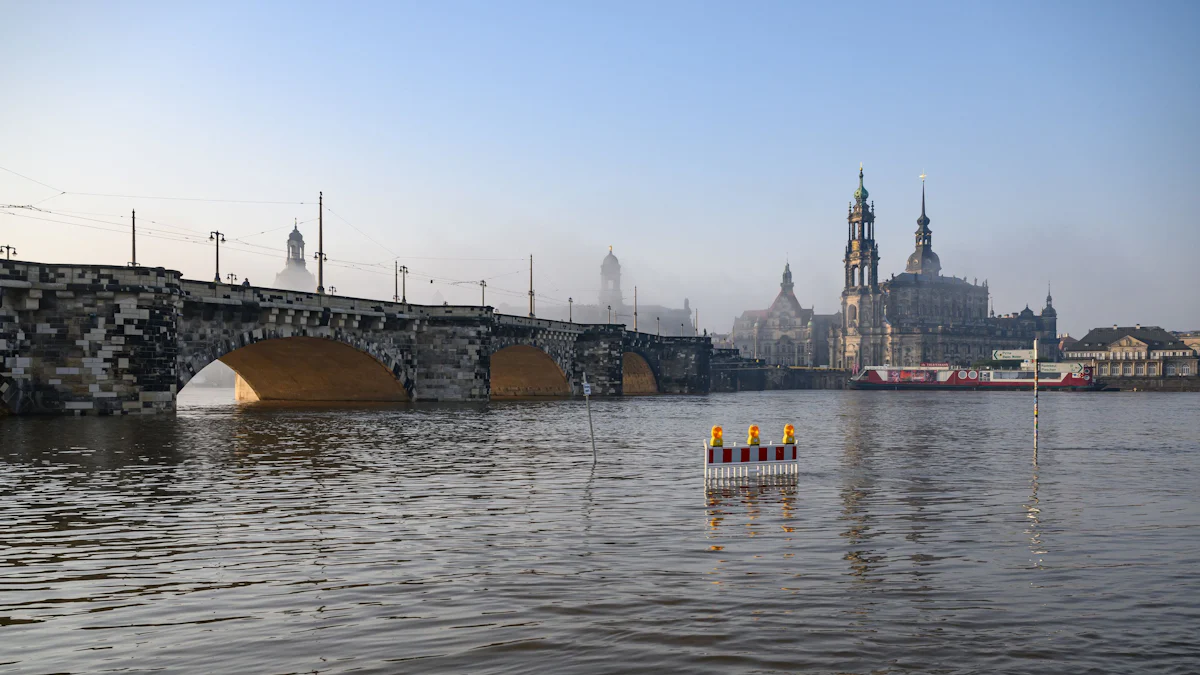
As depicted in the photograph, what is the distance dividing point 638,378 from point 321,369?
70311mm

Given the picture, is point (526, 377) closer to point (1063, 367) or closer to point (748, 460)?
point (748, 460)

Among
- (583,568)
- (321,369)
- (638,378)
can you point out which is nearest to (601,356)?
(638,378)

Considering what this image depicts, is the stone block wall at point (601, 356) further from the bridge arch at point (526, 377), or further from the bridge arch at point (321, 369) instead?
the bridge arch at point (321, 369)

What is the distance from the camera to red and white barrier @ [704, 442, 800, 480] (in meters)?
27.0

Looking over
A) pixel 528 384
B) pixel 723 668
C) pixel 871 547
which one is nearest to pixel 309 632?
pixel 723 668

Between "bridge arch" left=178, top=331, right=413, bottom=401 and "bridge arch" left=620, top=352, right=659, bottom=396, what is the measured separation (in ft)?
199

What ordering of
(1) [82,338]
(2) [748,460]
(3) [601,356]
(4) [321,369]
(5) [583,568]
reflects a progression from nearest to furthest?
1. (5) [583,568]
2. (2) [748,460]
3. (1) [82,338]
4. (4) [321,369]
5. (3) [601,356]

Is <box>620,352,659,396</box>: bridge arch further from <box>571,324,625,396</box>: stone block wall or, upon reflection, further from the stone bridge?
the stone bridge

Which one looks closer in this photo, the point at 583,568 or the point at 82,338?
the point at 583,568

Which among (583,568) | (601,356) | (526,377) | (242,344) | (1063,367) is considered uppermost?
(242,344)

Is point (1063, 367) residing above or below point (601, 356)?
below

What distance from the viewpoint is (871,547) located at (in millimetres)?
17000

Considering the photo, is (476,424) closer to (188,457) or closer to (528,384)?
(188,457)

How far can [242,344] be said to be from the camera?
203ft
